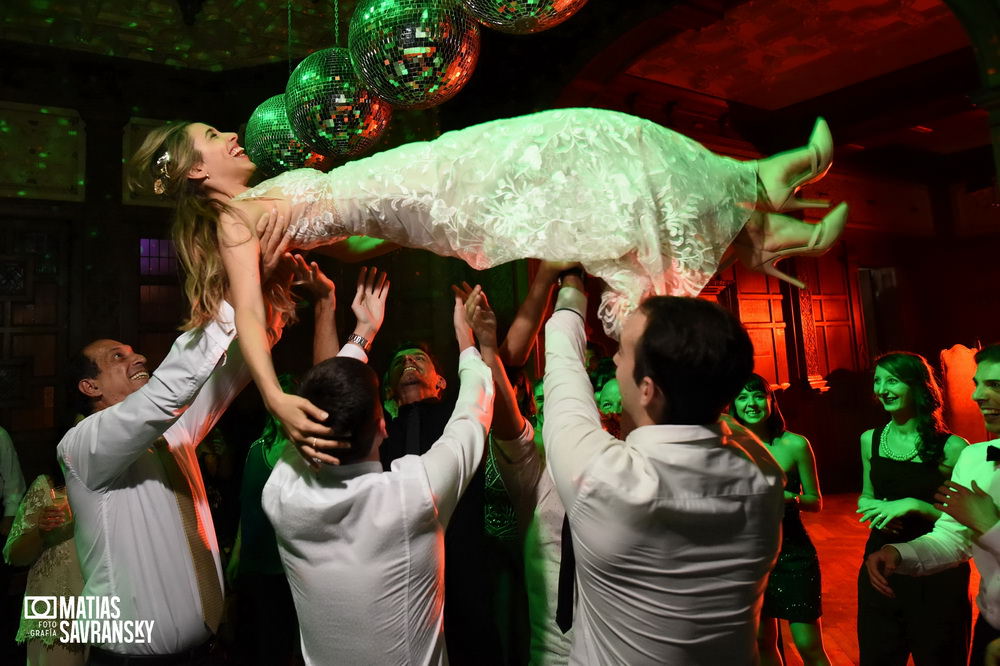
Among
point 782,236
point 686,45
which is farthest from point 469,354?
point 686,45

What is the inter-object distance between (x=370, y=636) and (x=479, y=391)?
1.79 ft

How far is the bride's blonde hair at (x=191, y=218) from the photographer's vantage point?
173 centimetres

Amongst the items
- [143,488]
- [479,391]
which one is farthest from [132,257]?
[479,391]

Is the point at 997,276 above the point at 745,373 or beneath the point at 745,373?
above

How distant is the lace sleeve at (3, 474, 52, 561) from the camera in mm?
2494

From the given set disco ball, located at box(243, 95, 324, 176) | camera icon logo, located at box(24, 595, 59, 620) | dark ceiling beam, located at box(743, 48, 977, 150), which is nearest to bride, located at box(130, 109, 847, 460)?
disco ball, located at box(243, 95, 324, 176)

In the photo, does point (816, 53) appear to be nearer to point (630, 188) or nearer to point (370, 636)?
point (630, 188)

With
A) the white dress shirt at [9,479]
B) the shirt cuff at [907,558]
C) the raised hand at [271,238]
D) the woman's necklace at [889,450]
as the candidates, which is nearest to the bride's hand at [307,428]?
the raised hand at [271,238]

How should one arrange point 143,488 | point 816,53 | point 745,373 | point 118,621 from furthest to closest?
point 816,53, point 143,488, point 118,621, point 745,373

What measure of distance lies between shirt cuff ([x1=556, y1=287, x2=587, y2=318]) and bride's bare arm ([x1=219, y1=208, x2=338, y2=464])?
53 cm

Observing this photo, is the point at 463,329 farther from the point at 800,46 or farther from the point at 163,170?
the point at 800,46

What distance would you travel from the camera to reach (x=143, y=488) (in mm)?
1833

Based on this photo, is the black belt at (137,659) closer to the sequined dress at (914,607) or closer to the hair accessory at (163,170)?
the hair accessory at (163,170)

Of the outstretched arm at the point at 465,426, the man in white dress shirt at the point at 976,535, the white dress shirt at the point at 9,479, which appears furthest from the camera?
the white dress shirt at the point at 9,479
